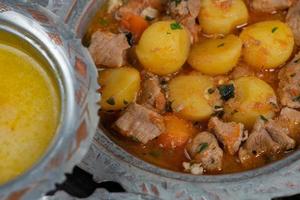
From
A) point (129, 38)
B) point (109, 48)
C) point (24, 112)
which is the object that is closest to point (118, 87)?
point (109, 48)

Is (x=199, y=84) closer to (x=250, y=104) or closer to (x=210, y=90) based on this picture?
(x=210, y=90)

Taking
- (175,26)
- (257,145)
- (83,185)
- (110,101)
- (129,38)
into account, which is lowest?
(83,185)

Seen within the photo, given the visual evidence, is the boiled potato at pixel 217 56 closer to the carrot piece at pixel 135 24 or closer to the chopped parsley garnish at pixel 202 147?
the carrot piece at pixel 135 24

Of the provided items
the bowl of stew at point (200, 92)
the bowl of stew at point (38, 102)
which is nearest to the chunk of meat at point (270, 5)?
the bowl of stew at point (200, 92)

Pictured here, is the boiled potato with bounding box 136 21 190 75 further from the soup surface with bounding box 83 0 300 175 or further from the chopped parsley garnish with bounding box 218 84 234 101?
the chopped parsley garnish with bounding box 218 84 234 101

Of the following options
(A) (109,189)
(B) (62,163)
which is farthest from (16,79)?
(A) (109,189)

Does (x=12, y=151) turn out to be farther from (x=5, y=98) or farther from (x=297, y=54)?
(x=297, y=54)

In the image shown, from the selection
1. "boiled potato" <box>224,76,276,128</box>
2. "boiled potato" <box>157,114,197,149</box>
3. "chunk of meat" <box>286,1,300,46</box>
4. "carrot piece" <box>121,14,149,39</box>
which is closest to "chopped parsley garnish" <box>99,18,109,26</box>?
"carrot piece" <box>121,14,149,39</box>
